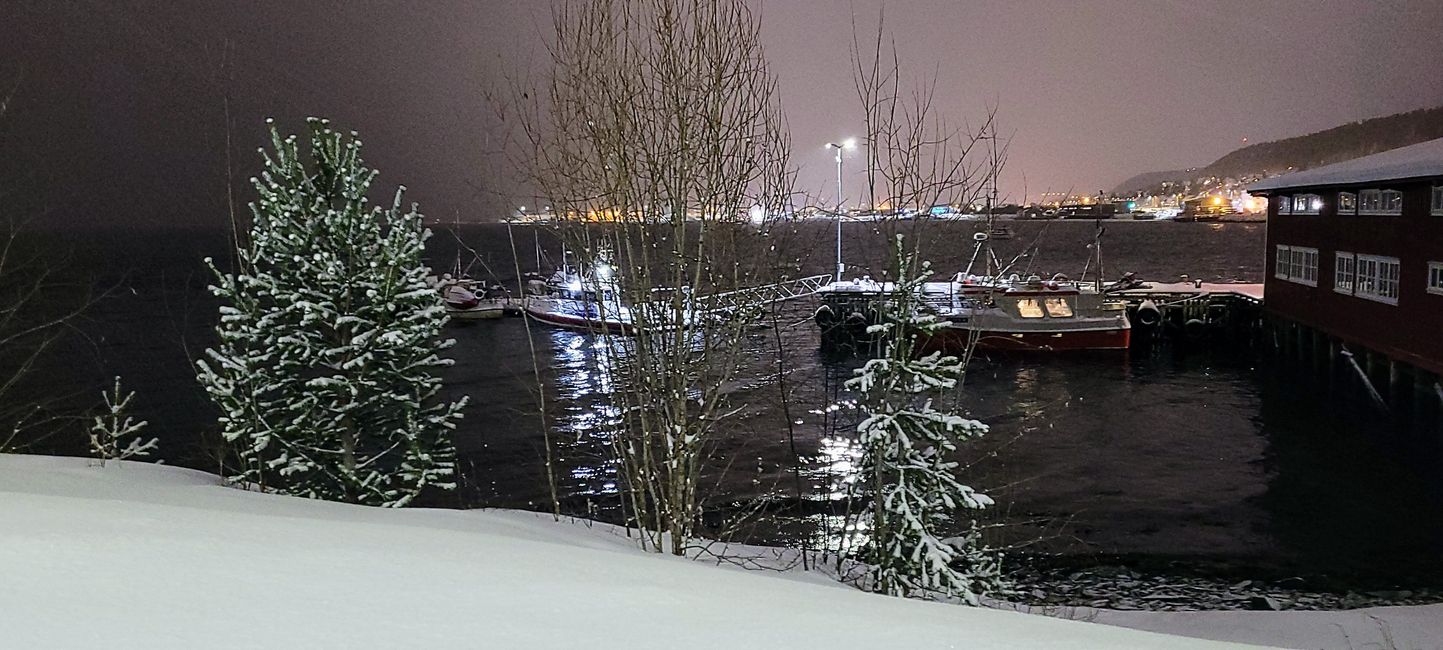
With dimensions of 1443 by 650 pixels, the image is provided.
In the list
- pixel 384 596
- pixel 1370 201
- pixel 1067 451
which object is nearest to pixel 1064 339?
pixel 1370 201

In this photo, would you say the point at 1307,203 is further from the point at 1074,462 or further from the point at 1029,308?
the point at 1074,462

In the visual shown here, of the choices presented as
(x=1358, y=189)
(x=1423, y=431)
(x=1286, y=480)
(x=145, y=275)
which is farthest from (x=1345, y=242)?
(x=145, y=275)

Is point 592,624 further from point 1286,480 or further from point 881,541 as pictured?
point 1286,480

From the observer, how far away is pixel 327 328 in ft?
42.4

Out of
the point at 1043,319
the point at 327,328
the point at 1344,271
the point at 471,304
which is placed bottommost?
the point at 471,304

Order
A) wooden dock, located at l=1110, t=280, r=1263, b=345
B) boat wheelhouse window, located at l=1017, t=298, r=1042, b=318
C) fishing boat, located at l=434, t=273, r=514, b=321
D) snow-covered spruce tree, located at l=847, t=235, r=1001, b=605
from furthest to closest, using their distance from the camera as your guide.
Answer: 1. fishing boat, located at l=434, t=273, r=514, b=321
2. wooden dock, located at l=1110, t=280, r=1263, b=345
3. boat wheelhouse window, located at l=1017, t=298, r=1042, b=318
4. snow-covered spruce tree, located at l=847, t=235, r=1001, b=605

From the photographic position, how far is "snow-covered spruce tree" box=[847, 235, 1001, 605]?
916 centimetres

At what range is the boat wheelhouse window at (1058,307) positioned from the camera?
41.4 meters

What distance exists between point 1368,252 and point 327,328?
3160 centimetres

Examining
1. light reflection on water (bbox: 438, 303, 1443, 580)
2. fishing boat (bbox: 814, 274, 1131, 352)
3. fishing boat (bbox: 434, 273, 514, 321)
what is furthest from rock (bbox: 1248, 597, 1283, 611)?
fishing boat (bbox: 434, 273, 514, 321)

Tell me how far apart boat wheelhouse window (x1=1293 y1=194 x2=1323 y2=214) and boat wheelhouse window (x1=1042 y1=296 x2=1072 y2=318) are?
30.2 feet

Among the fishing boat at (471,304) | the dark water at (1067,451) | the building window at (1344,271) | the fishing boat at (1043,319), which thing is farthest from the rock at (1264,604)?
the fishing boat at (471,304)

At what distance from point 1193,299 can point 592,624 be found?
46.8 meters

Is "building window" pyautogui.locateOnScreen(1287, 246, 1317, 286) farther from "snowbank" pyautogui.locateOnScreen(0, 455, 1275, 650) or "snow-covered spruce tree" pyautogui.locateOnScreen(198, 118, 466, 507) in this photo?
"snowbank" pyautogui.locateOnScreen(0, 455, 1275, 650)
